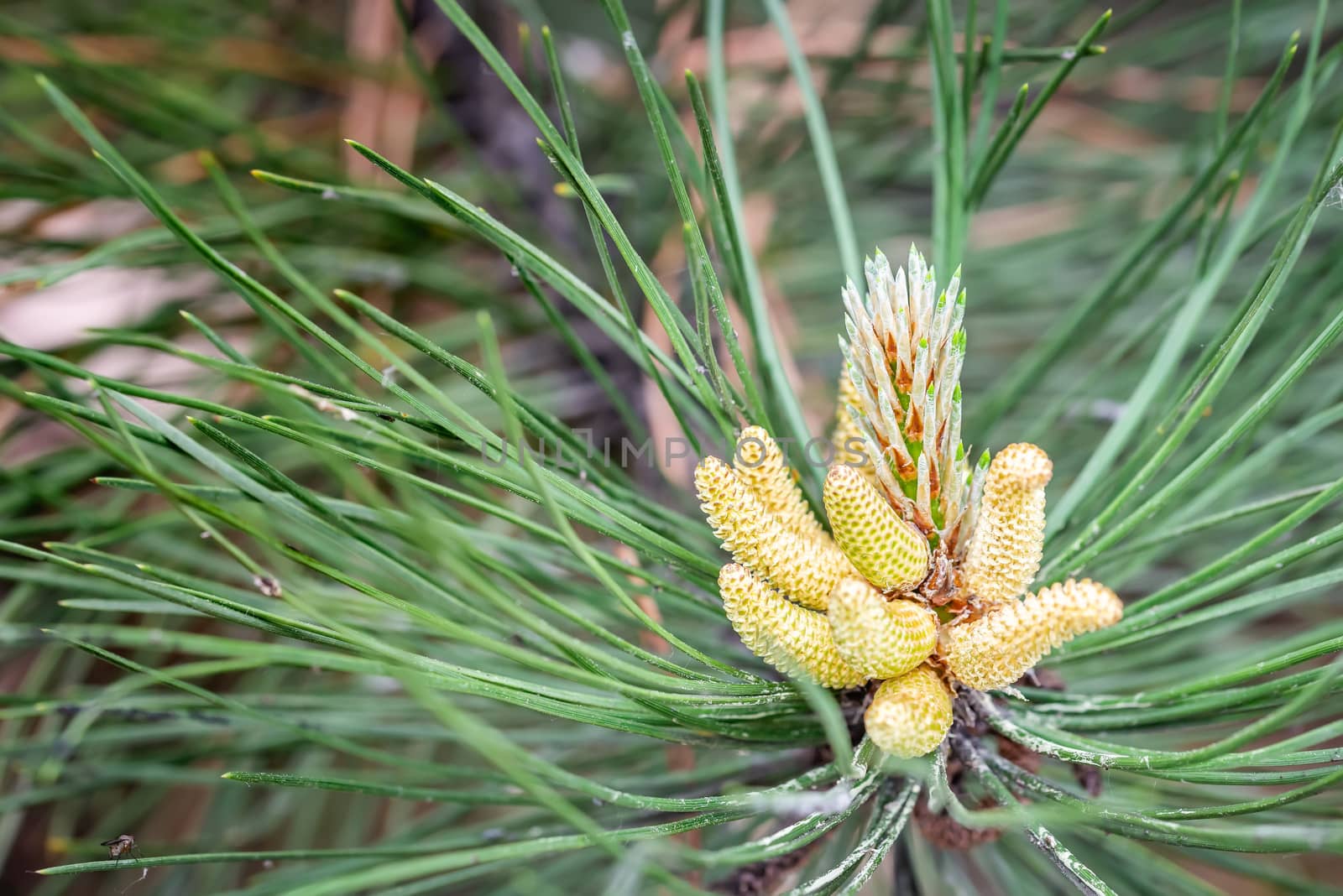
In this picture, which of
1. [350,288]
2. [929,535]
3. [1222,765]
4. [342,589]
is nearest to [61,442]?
[350,288]

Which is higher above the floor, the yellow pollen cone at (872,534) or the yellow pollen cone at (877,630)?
the yellow pollen cone at (872,534)

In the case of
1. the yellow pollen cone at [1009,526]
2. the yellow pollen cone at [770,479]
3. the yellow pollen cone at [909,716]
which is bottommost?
the yellow pollen cone at [909,716]

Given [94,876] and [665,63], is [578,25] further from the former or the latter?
[94,876]

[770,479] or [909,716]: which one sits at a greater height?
[770,479]

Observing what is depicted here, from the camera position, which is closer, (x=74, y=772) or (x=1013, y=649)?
(x=1013, y=649)
